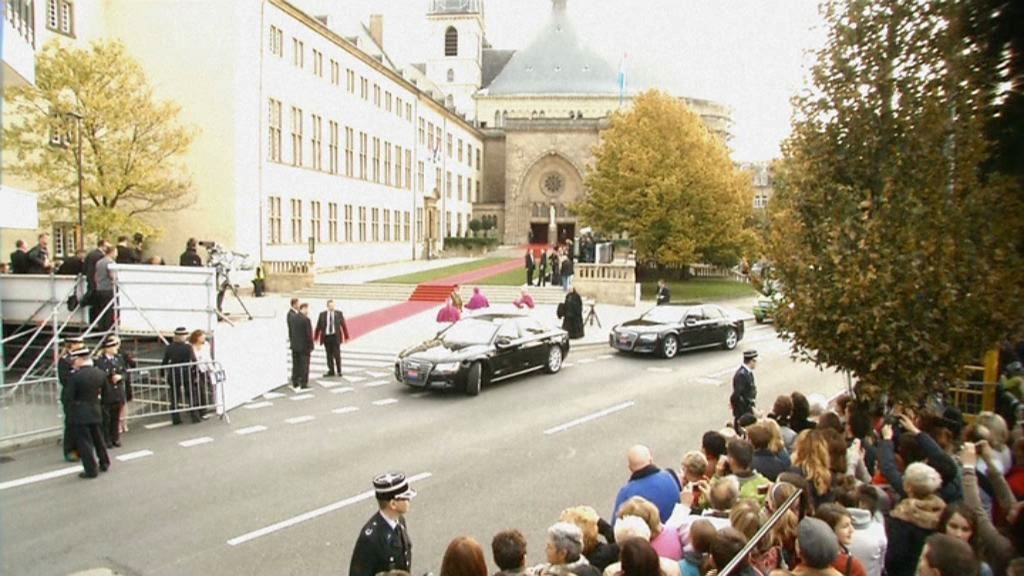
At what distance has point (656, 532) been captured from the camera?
17.5 ft

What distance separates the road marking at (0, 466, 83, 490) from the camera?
9711 millimetres

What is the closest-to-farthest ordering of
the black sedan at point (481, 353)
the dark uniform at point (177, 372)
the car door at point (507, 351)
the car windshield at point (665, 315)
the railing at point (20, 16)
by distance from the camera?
the dark uniform at point (177, 372), the railing at point (20, 16), the black sedan at point (481, 353), the car door at point (507, 351), the car windshield at point (665, 315)

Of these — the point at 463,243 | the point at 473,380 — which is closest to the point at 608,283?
the point at 473,380

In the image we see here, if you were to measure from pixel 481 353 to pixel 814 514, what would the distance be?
1096 cm

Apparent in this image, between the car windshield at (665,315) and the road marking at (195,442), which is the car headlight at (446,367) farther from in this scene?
the car windshield at (665,315)

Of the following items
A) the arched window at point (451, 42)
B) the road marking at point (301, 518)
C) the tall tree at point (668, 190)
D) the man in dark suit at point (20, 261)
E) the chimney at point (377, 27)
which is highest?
the arched window at point (451, 42)

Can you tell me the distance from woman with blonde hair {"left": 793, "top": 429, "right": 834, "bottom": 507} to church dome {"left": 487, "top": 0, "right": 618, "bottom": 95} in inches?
3295

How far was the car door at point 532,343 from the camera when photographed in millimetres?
17312

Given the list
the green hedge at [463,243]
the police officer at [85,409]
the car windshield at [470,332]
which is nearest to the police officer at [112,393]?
the police officer at [85,409]

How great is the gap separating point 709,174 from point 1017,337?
110 feet

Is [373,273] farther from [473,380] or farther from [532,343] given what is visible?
[473,380]

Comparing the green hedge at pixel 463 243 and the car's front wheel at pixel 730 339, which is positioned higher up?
the green hedge at pixel 463 243

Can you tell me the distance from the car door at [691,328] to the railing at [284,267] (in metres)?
21.4

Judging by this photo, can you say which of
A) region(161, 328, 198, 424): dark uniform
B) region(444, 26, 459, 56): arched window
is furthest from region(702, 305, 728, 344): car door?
region(444, 26, 459, 56): arched window
